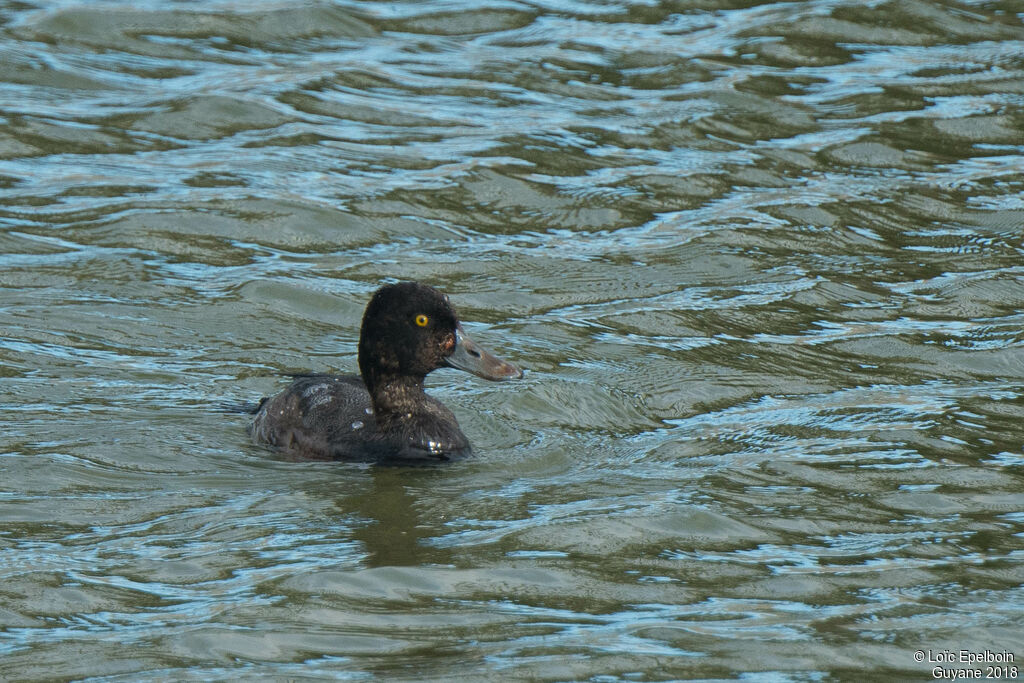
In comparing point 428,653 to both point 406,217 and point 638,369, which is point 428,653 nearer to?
point 638,369

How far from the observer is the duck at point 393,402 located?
8641mm

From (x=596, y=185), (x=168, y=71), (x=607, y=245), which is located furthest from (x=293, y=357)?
(x=168, y=71)

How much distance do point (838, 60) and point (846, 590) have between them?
10.4m

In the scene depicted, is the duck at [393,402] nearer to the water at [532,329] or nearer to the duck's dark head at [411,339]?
the duck's dark head at [411,339]

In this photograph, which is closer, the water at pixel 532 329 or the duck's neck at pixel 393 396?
the water at pixel 532 329

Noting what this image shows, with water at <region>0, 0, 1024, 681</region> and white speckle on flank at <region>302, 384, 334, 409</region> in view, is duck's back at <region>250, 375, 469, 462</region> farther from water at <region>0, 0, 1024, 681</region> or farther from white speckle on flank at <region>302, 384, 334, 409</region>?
water at <region>0, 0, 1024, 681</region>

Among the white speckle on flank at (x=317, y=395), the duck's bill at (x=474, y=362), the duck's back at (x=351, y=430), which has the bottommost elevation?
the duck's back at (x=351, y=430)

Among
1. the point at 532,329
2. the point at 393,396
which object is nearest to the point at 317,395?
the point at 393,396

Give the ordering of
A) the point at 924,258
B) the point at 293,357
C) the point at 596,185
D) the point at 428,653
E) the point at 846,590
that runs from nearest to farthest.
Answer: the point at 428,653 → the point at 846,590 → the point at 293,357 → the point at 924,258 → the point at 596,185

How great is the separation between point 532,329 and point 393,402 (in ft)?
6.64

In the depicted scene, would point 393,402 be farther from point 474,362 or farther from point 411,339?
point 474,362

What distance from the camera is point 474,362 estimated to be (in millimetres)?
8891

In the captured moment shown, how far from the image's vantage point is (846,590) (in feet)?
21.8

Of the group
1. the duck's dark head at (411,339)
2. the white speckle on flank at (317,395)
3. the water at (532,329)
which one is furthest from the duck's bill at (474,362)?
the white speckle on flank at (317,395)
